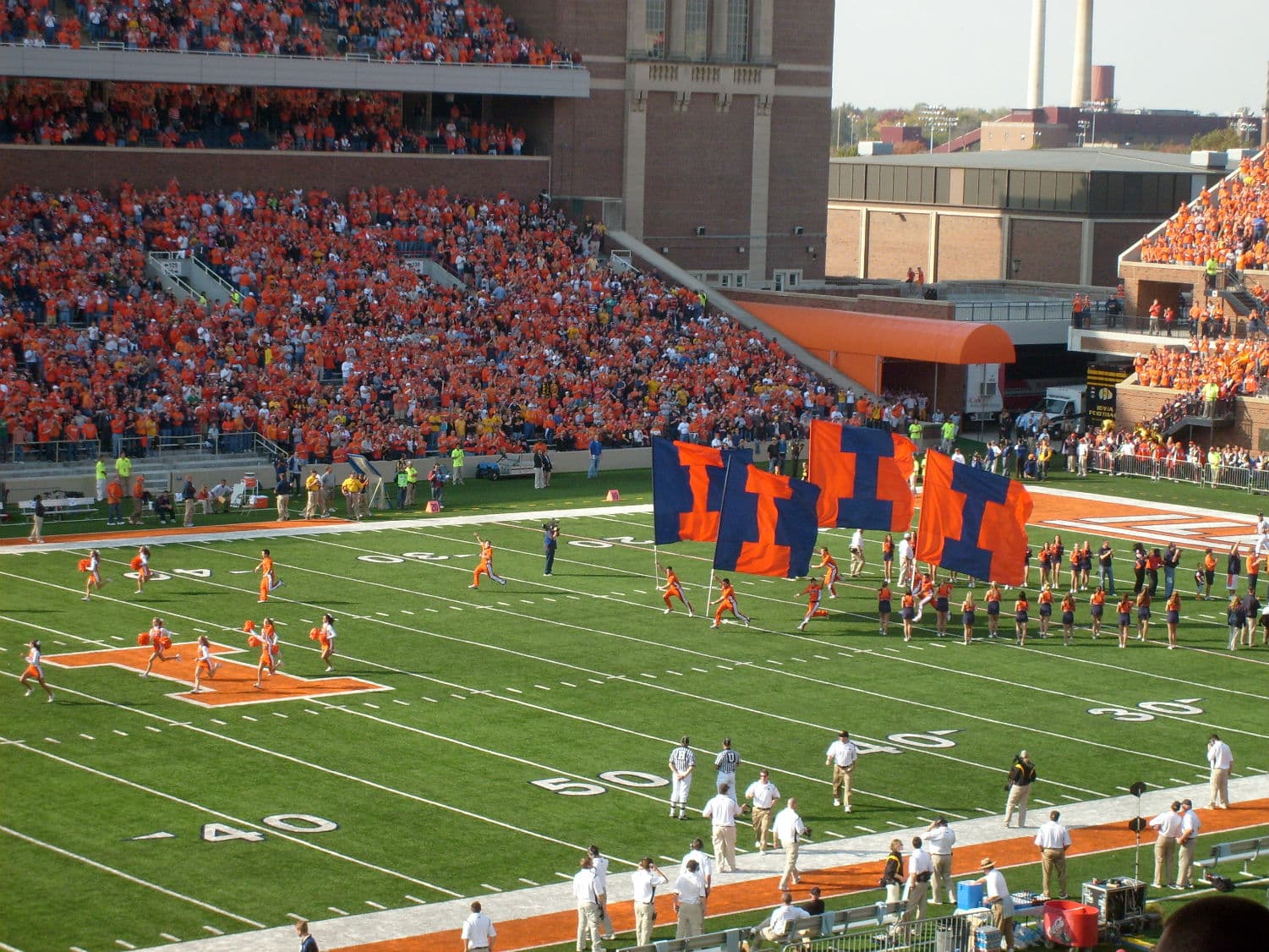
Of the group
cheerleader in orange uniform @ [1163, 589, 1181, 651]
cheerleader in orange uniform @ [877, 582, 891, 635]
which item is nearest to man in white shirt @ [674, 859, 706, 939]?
cheerleader in orange uniform @ [877, 582, 891, 635]

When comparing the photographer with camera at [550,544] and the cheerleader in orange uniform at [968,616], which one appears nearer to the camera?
the cheerleader in orange uniform at [968,616]

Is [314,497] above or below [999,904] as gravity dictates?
above

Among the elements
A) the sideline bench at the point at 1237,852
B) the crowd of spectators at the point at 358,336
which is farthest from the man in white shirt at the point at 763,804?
the crowd of spectators at the point at 358,336

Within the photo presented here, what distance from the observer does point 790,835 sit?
20.1 meters

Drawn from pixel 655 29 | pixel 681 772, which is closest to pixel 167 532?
pixel 681 772

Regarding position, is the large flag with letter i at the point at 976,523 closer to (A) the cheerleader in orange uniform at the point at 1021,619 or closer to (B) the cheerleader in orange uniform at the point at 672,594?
(A) the cheerleader in orange uniform at the point at 1021,619

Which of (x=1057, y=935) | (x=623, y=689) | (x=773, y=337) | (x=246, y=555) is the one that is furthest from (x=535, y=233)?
(x=1057, y=935)

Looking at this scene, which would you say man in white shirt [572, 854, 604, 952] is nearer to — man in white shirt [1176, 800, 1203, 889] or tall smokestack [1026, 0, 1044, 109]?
man in white shirt [1176, 800, 1203, 889]

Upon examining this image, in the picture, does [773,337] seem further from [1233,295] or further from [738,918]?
[738,918]

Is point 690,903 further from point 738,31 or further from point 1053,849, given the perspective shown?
point 738,31

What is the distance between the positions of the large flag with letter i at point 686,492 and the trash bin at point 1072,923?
657 inches

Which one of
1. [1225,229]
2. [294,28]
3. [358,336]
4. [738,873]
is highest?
→ [294,28]

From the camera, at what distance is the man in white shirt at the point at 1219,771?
2322cm

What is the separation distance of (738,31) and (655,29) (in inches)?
145
